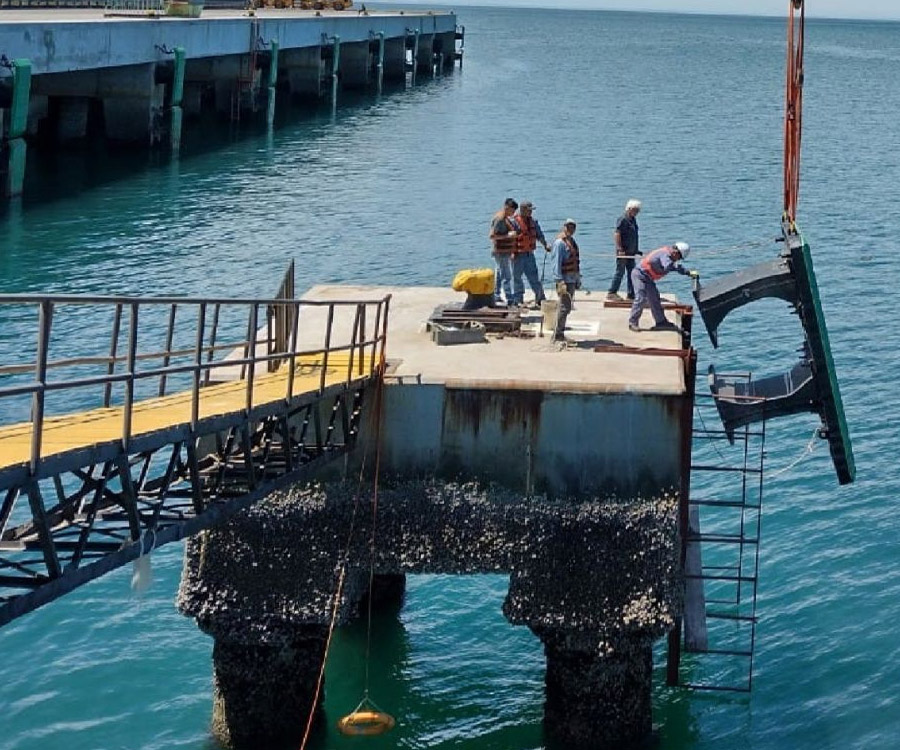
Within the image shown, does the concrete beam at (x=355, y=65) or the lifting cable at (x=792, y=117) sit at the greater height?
the concrete beam at (x=355, y=65)

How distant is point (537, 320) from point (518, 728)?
573cm

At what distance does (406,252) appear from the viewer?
46.9 metres

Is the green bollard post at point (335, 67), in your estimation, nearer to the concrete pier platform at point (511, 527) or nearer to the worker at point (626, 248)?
the worker at point (626, 248)

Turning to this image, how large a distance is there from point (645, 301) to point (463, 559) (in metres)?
5.46

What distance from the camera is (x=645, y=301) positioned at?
2095 cm

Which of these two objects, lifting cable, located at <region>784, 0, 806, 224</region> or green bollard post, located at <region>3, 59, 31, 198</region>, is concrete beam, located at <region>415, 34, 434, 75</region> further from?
lifting cable, located at <region>784, 0, 806, 224</region>

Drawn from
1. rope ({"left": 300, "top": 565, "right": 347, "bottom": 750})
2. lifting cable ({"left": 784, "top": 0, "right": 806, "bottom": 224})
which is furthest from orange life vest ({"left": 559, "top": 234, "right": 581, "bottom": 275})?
rope ({"left": 300, "top": 565, "right": 347, "bottom": 750})

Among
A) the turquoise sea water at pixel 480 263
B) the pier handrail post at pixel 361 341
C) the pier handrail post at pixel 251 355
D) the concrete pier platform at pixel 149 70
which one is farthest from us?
the concrete pier platform at pixel 149 70

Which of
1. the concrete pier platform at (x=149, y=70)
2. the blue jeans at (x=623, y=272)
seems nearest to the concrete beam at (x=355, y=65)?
the concrete pier platform at (x=149, y=70)

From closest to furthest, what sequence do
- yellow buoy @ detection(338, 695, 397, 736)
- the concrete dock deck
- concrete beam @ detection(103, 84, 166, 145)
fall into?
the concrete dock deck
yellow buoy @ detection(338, 695, 397, 736)
concrete beam @ detection(103, 84, 166, 145)

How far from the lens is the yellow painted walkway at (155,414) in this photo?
13.4m

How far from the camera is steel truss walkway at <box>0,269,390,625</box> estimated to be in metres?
12.9

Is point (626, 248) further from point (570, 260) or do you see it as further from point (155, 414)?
point (155, 414)

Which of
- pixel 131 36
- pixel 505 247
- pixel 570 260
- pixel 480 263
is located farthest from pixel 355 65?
pixel 570 260
